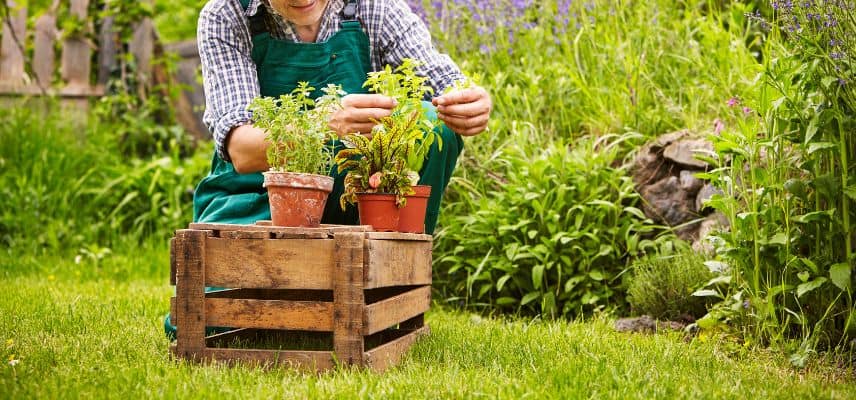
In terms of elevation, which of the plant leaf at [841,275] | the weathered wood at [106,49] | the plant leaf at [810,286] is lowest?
the plant leaf at [810,286]

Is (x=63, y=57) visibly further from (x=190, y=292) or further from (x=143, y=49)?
(x=190, y=292)

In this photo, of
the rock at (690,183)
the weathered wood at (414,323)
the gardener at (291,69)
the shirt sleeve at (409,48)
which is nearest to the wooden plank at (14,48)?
the gardener at (291,69)

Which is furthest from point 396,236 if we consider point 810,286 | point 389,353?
point 810,286

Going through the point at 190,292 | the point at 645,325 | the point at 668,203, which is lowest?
the point at 645,325

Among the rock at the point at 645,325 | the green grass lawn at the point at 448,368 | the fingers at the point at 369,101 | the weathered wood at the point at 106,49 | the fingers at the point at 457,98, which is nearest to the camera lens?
the green grass lawn at the point at 448,368

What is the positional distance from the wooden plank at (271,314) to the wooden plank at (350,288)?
0.04m

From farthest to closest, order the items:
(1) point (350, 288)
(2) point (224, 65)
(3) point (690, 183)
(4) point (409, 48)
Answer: (3) point (690, 183)
(4) point (409, 48)
(2) point (224, 65)
(1) point (350, 288)

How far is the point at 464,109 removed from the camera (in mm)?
2432

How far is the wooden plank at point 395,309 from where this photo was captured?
80.8 inches

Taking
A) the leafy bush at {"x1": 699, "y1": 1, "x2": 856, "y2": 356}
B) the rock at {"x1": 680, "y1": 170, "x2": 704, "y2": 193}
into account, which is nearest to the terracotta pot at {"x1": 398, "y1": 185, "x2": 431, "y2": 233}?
the leafy bush at {"x1": 699, "y1": 1, "x2": 856, "y2": 356}

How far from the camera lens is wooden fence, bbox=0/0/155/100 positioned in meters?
5.55

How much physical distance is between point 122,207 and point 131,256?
530 millimetres

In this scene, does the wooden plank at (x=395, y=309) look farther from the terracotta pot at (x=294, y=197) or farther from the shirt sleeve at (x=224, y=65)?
the shirt sleeve at (x=224, y=65)

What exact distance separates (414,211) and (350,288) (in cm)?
41
